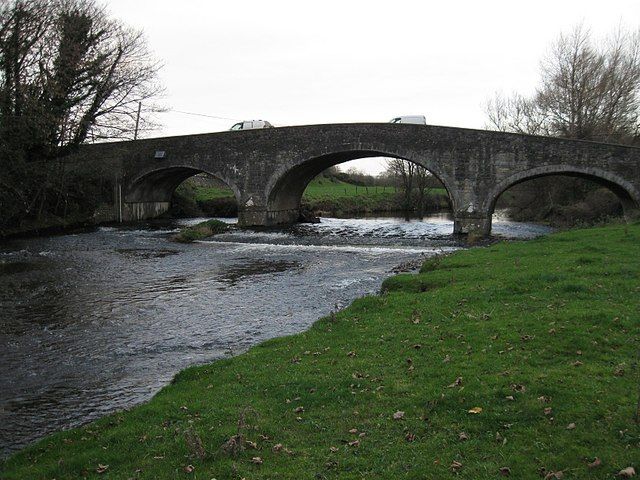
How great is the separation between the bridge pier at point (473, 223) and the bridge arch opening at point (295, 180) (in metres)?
2.50

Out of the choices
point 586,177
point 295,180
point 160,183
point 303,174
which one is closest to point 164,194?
point 160,183

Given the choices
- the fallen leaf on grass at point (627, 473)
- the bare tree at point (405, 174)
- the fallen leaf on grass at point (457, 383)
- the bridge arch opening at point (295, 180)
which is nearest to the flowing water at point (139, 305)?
the fallen leaf on grass at point (457, 383)

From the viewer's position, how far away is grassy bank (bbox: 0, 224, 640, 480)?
5473 mm

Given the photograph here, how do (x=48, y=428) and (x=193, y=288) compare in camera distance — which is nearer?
(x=48, y=428)

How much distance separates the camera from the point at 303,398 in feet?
24.1

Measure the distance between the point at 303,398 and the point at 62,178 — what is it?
34.3 m

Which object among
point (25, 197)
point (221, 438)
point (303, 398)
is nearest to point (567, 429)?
point (303, 398)

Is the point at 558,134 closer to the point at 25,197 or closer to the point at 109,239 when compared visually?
the point at 109,239

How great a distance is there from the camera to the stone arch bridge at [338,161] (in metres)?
30.9

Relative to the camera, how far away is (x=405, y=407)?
6758mm

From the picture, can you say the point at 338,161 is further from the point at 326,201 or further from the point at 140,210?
the point at 326,201

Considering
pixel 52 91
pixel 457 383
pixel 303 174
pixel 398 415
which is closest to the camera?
pixel 398 415

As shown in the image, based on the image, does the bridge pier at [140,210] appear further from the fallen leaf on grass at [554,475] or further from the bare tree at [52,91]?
the fallen leaf on grass at [554,475]

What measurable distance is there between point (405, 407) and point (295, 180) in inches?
1461
